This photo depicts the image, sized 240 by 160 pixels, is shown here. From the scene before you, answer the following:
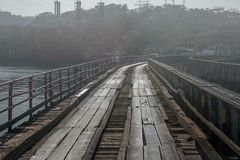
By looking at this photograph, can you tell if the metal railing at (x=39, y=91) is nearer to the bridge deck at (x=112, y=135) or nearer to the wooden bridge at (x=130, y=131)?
the wooden bridge at (x=130, y=131)

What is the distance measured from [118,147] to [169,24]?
16196 cm

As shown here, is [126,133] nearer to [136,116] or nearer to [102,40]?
[136,116]

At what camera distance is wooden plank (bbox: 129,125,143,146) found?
29.5 ft

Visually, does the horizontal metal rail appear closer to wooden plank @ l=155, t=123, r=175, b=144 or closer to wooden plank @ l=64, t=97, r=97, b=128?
wooden plank @ l=155, t=123, r=175, b=144

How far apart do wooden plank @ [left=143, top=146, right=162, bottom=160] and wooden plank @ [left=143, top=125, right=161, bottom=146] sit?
0.31 meters

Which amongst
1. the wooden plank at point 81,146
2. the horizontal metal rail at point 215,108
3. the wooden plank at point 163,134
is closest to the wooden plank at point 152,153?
the wooden plank at point 163,134

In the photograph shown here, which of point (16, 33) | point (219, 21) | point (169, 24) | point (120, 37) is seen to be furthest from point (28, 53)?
point (219, 21)

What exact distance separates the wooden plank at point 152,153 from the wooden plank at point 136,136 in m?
0.35

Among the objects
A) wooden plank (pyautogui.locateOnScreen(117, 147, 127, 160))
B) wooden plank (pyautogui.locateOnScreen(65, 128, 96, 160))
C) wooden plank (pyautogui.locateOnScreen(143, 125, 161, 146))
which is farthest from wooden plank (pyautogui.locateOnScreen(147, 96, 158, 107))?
wooden plank (pyautogui.locateOnScreen(117, 147, 127, 160))

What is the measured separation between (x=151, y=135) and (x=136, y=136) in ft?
1.21

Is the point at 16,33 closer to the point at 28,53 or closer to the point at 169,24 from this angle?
the point at 28,53

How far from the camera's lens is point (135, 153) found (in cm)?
823

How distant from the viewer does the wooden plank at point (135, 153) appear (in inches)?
313

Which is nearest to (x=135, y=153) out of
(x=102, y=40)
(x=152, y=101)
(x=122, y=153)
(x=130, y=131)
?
(x=122, y=153)
